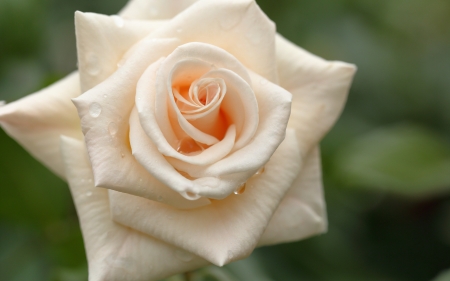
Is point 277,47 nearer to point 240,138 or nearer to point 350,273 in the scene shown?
point 240,138

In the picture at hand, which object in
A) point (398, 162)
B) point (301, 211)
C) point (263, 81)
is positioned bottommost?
point (398, 162)

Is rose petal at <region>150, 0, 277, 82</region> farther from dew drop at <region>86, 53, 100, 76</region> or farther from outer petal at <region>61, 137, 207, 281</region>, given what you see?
outer petal at <region>61, 137, 207, 281</region>

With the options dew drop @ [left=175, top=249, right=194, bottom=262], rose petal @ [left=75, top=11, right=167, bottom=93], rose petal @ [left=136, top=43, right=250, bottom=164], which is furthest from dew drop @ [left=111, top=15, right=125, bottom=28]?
dew drop @ [left=175, top=249, right=194, bottom=262]

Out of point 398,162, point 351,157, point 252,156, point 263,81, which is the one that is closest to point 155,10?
point 263,81

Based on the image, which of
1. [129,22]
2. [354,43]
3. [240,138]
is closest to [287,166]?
[240,138]

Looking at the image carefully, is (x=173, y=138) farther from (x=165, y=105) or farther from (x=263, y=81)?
(x=263, y=81)

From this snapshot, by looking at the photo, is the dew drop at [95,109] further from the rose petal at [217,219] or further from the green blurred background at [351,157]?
the green blurred background at [351,157]
